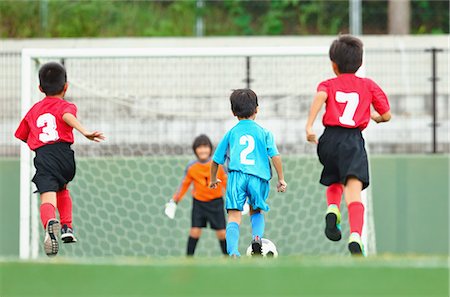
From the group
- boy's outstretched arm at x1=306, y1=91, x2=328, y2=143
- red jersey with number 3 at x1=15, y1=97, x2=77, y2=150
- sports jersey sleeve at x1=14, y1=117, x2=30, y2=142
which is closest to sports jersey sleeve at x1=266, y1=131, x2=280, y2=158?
boy's outstretched arm at x1=306, y1=91, x2=328, y2=143

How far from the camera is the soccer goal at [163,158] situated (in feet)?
39.9

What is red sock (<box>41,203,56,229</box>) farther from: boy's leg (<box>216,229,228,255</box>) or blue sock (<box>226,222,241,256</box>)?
boy's leg (<box>216,229,228,255</box>)

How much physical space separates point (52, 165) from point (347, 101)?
92.7 inches

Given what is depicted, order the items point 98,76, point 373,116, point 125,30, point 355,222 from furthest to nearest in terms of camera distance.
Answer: point 125,30 → point 98,76 → point 373,116 → point 355,222

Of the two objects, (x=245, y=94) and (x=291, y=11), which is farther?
(x=291, y=11)

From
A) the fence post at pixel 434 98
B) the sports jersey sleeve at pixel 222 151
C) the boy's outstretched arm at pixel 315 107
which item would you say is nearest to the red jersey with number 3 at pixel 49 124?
the sports jersey sleeve at pixel 222 151

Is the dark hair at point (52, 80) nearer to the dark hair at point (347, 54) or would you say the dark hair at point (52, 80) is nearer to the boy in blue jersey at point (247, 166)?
the boy in blue jersey at point (247, 166)

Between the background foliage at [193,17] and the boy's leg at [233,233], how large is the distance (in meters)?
10.6

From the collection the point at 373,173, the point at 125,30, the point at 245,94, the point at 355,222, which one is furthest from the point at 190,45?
the point at 355,222

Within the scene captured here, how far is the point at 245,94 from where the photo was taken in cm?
790

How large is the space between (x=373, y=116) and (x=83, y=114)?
6075 mm

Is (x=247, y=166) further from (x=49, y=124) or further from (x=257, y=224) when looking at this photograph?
(x=49, y=124)

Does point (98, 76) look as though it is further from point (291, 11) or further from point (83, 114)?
point (291, 11)

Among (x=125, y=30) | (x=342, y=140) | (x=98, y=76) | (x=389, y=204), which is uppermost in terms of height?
(x=125, y=30)
